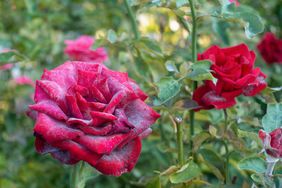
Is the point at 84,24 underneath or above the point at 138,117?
underneath

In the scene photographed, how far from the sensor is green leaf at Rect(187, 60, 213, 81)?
959 mm

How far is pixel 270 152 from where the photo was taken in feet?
2.92

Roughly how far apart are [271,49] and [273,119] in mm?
907

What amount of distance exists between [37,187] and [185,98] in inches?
37.2

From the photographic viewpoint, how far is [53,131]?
0.81m

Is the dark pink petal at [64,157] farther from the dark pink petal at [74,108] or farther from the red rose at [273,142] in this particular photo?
the red rose at [273,142]

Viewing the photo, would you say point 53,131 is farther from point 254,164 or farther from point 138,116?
point 254,164

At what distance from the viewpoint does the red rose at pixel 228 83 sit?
1.02 meters

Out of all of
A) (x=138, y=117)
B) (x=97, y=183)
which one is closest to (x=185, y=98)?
(x=138, y=117)

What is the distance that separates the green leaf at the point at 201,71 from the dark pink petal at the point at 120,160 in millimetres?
169

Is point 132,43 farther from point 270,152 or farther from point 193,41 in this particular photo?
point 270,152

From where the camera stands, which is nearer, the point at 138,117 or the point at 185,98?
the point at 138,117

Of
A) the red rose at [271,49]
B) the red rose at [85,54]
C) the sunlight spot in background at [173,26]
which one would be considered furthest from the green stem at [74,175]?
the sunlight spot in background at [173,26]

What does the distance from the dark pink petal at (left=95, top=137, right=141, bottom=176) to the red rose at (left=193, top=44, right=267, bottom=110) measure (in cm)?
21
